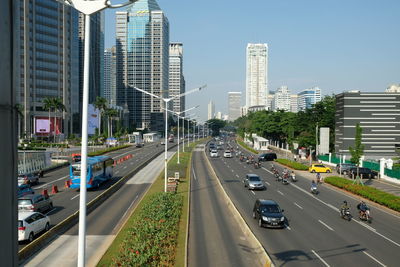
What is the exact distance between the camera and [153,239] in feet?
64.7

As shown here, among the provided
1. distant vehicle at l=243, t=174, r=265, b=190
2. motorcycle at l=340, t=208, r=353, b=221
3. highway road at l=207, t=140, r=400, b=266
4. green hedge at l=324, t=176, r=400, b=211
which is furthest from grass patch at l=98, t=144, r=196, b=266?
green hedge at l=324, t=176, r=400, b=211

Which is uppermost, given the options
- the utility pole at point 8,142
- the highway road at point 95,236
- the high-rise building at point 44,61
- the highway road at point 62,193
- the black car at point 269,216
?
the high-rise building at point 44,61

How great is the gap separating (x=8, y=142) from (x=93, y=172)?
130 ft

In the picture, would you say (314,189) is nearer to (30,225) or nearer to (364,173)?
(364,173)

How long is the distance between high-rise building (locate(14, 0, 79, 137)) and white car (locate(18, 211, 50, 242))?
367 ft

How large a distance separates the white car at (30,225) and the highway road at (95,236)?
149 cm

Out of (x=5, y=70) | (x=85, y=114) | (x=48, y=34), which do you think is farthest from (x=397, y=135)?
(x=48, y=34)

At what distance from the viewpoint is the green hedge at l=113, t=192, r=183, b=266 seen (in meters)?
16.3

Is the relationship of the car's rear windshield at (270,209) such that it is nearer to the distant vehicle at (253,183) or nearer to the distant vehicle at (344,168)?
the distant vehicle at (253,183)

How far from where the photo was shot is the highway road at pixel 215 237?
63.7 ft

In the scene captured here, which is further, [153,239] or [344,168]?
[344,168]

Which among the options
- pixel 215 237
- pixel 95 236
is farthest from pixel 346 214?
pixel 95 236

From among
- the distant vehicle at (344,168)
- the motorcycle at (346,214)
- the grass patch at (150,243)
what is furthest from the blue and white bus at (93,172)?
the distant vehicle at (344,168)

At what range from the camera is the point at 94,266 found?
58.3 ft
